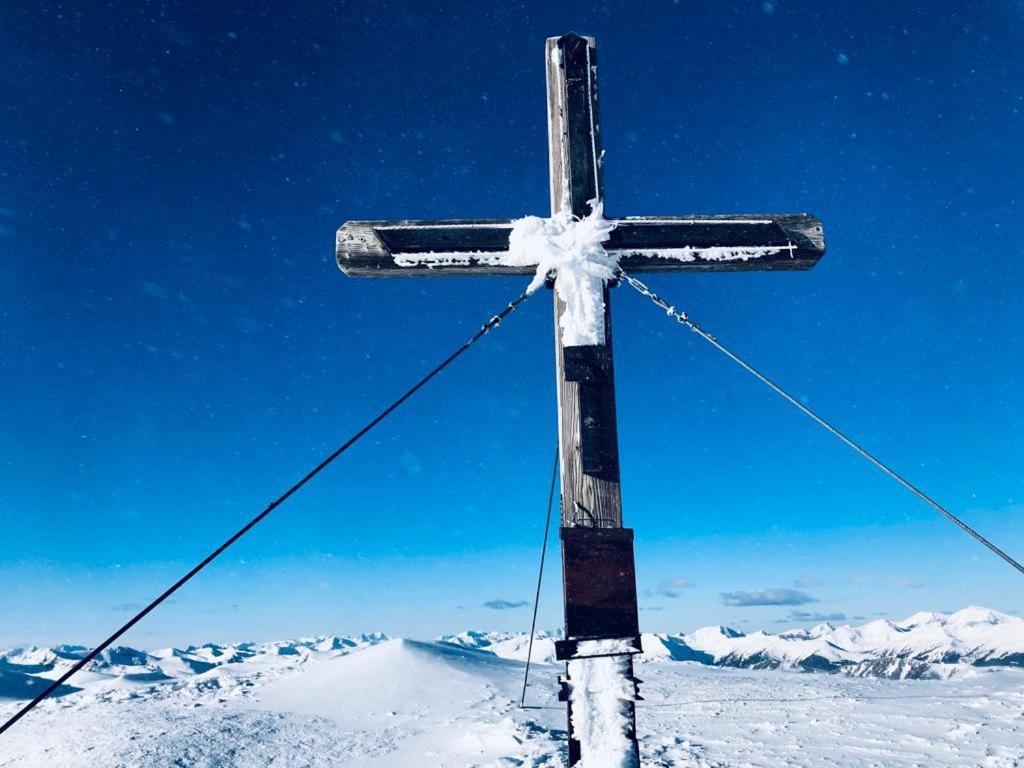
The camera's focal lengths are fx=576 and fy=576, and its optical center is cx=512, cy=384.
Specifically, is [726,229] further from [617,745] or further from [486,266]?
[617,745]

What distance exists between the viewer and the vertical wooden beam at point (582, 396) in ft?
7.75

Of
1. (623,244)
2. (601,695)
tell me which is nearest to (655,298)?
(623,244)

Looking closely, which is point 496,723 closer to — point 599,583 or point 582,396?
point 599,583

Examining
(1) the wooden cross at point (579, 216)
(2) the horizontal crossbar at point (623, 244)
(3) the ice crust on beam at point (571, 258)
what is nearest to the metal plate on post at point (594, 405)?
(3) the ice crust on beam at point (571, 258)

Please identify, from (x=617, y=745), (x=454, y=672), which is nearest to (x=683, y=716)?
(x=454, y=672)

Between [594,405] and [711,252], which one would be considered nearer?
[594,405]

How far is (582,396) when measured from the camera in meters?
2.67

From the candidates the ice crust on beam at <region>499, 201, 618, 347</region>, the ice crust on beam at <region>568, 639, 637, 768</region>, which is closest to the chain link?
the ice crust on beam at <region>499, 201, 618, 347</region>

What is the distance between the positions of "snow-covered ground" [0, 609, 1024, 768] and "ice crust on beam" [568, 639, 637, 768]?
40.0 ft

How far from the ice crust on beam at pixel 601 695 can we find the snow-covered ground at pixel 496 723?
12206 millimetres

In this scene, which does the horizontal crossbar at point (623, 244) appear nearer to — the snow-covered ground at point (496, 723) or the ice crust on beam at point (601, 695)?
the ice crust on beam at point (601, 695)

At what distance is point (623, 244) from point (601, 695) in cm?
215

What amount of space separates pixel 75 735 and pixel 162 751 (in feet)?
15.6

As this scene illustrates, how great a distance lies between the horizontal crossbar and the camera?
308 cm
